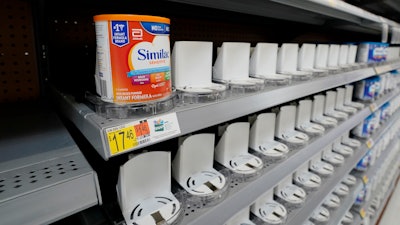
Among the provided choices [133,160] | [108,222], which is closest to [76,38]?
[133,160]

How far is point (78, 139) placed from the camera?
2.72ft

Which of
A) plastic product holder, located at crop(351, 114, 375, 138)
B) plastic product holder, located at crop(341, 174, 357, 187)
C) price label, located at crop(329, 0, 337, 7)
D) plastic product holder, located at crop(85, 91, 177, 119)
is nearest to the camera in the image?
plastic product holder, located at crop(85, 91, 177, 119)

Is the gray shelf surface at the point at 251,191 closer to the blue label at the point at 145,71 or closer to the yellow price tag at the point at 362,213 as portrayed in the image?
the blue label at the point at 145,71

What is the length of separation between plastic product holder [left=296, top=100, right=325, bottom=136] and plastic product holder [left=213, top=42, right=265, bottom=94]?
574 mm

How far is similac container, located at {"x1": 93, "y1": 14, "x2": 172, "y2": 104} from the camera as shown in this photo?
45cm

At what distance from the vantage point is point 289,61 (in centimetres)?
112

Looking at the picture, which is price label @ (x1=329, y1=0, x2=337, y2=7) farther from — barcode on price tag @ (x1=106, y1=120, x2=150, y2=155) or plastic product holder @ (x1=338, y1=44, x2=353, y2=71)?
barcode on price tag @ (x1=106, y1=120, x2=150, y2=155)

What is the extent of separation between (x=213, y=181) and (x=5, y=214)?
0.55 m


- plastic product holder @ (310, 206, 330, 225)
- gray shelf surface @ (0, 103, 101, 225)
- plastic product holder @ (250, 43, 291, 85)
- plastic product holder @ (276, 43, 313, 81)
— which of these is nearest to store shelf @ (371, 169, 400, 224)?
plastic product holder @ (310, 206, 330, 225)

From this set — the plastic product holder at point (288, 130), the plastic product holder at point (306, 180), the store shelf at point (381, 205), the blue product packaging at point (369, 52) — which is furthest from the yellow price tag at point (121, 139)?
the store shelf at point (381, 205)

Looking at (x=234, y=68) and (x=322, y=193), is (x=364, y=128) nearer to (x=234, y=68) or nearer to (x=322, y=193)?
(x=322, y=193)

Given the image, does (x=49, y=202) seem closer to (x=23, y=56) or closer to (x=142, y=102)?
(x=142, y=102)

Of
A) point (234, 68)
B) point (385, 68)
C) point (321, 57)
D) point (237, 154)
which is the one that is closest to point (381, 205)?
point (385, 68)

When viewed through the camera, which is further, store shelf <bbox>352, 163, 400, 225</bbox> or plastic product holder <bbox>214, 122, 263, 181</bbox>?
store shelf <bbox>352, 163, 400, 225</bbox>
